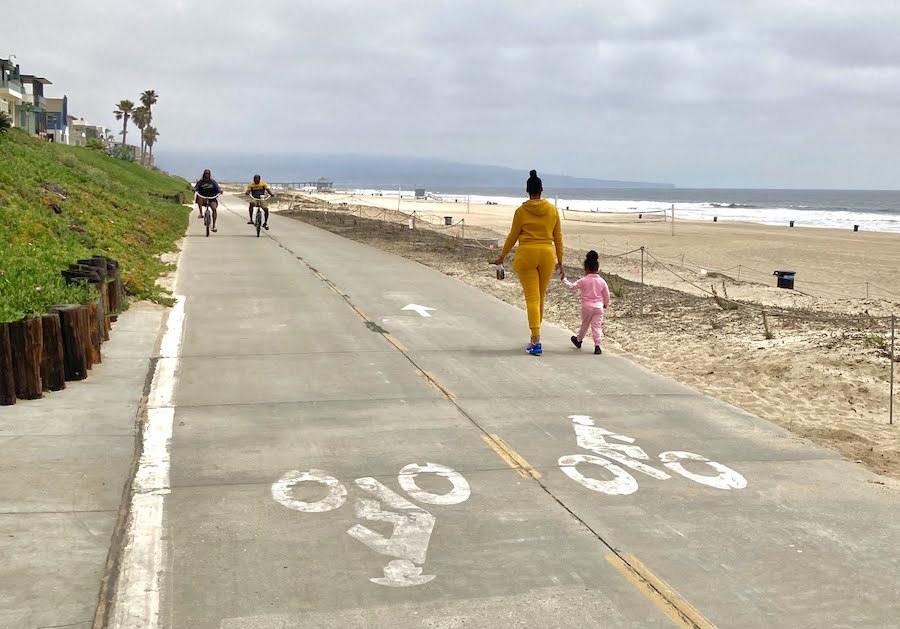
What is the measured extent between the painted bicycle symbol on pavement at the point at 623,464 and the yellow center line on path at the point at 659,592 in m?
1.22

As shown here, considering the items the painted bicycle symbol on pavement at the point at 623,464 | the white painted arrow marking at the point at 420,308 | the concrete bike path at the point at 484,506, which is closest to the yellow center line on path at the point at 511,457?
the concrete bike path at the point at 484,506

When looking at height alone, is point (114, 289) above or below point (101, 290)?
below

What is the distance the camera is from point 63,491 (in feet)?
20.2

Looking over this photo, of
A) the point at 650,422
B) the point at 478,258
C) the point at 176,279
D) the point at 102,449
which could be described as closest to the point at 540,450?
the point at 650,422

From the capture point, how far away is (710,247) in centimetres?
4534

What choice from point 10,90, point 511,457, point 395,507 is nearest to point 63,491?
point 395,507

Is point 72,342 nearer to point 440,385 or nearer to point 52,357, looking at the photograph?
point 52,357

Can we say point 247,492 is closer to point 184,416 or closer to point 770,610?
point 184,416

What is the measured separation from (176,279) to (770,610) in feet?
50.2

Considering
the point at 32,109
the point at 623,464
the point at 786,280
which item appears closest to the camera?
the point at 623,464

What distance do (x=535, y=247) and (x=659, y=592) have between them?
23.6 ft

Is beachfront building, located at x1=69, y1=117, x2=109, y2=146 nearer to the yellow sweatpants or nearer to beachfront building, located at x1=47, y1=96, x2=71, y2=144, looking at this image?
beachfront building, located at x1=47, y1=96, x2=71, y2=144

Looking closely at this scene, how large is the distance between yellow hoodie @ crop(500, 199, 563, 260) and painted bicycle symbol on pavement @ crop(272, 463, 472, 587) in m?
5.32

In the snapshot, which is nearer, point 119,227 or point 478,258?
point 119,227
